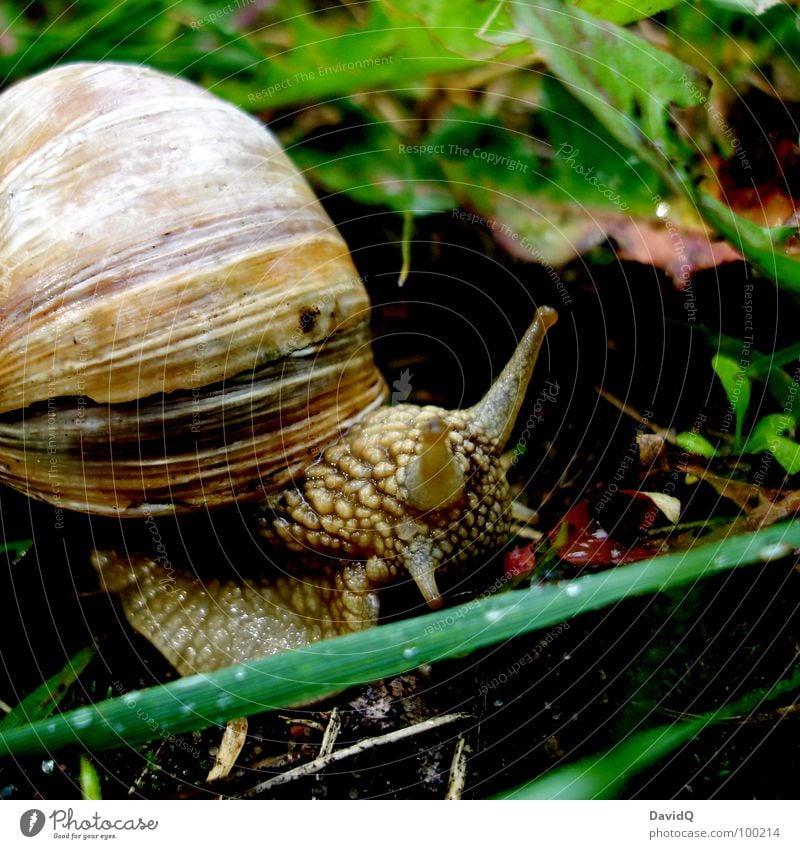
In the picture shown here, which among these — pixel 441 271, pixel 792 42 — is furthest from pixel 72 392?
pixel 792 42

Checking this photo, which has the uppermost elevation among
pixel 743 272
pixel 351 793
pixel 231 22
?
pixel 231 22

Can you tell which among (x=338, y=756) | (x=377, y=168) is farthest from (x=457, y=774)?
(x=377, y=168)

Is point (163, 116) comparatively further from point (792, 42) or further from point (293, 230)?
point (792, 42)

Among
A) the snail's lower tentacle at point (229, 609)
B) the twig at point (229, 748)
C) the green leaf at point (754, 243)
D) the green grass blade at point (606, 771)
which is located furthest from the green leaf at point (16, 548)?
the green leaf at point (754, 243)

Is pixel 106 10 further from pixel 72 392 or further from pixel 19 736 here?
pixel 19 736

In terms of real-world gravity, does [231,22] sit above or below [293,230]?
above

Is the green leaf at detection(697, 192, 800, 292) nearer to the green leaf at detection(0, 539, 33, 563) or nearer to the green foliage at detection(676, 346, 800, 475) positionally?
the green foliage at detection(676, 346, 800, 475)

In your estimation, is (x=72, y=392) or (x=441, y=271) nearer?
(x=72, y=392)

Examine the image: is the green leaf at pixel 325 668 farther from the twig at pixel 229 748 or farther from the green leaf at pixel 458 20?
the green leaf at pixel 458 20
